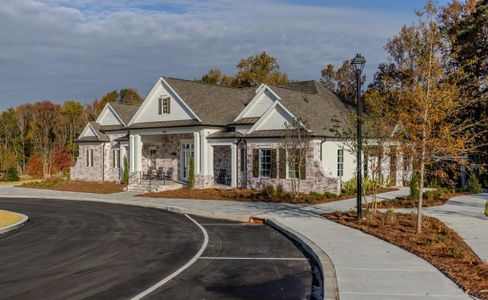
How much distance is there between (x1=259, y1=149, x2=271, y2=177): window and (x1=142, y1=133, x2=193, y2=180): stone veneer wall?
8.02 meters

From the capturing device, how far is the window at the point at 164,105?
3247cm

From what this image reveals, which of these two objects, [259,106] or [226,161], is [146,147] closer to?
[226,161]

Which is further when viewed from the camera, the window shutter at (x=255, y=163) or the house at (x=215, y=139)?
the window shutter at (x=255, y=163)

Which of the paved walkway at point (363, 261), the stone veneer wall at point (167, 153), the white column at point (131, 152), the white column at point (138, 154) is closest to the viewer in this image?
the paved walkway at point (363, 261)

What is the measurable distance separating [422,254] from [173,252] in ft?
20.2

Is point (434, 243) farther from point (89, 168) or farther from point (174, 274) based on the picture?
point (89, 168)

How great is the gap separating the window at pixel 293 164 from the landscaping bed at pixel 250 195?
4.74ft

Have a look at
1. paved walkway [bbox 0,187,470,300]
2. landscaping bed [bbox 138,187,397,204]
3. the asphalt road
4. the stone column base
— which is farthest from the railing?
the asphalt road

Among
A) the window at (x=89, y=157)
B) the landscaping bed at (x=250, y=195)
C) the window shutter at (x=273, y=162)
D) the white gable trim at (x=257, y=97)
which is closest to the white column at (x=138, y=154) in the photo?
the landscaping bed at (x=250, y=195)

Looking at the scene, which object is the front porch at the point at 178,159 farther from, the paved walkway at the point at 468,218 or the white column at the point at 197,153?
the paved walkway at the point at 468,218

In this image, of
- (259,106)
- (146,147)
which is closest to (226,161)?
(259,106)

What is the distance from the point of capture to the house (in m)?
26.8

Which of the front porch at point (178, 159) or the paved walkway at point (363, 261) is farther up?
the front porch at point (178, 159)

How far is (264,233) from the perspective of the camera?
14898 mm
